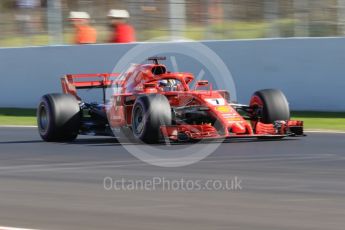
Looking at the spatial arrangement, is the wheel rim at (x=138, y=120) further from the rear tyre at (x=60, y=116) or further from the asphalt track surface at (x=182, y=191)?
the rear tyre at (x=60, y=116)

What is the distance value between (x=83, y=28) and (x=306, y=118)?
5.92 metres

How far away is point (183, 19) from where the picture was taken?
57.6 ft

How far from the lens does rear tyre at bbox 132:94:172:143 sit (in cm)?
1156

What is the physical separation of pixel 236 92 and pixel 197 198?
373 inches

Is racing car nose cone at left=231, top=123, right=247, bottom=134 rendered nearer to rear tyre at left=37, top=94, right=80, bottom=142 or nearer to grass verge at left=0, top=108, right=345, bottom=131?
rear tyre at left=37, top=94, right=80, bottom=142

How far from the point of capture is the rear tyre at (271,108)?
12484 millimetres

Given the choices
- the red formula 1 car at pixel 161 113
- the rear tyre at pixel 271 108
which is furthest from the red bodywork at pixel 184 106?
the rear tyre at pixel 271 108

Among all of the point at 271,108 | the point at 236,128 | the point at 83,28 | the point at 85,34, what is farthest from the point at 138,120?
the point at 83,28

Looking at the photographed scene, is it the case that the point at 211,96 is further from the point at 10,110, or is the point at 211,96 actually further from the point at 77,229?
the point at 10,110

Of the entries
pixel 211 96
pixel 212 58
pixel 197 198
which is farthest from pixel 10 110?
pixel 197 198

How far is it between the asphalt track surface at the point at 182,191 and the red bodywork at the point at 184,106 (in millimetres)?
228

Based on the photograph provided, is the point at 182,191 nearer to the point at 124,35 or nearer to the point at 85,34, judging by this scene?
the point at 124,35

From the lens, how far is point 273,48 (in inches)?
658

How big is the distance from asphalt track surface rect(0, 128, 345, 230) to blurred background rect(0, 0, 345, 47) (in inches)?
183
